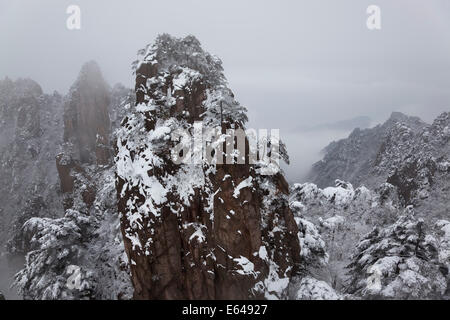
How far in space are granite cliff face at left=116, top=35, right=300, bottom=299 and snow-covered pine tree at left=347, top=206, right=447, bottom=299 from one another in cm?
410

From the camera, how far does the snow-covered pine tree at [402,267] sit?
12.8 m

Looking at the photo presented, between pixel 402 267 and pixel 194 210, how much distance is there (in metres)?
10.6

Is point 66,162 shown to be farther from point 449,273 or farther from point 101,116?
point 449,273

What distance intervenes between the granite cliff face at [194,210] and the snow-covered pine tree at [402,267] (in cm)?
410

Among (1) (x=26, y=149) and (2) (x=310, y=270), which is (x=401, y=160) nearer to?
(2) (x=310, y=270)

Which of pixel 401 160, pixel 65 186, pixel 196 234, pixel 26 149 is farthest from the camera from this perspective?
pixel 26 149

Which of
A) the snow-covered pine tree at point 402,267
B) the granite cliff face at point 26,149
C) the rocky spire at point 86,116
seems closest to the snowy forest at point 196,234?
the snow-covered pine tree at point 402,267

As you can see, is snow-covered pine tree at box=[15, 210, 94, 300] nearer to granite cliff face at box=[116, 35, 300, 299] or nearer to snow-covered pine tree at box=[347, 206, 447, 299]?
granite cliff face at box=[116, 35, 300, 299]

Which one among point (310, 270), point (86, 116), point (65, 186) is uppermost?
point (86, 116)

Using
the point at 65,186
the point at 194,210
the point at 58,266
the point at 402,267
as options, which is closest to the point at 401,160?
the point at 402,267

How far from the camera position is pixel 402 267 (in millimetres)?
13344
